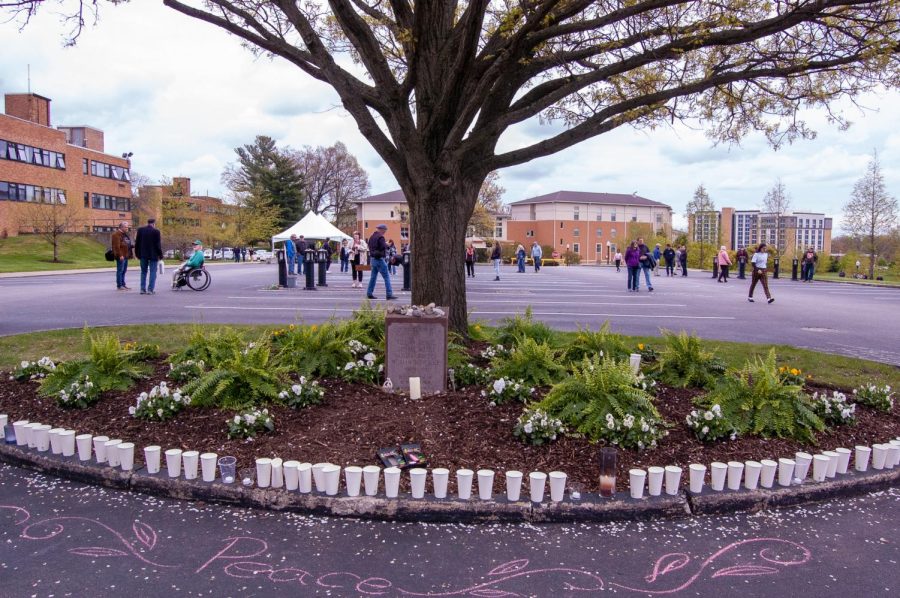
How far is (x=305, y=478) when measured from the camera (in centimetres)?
375

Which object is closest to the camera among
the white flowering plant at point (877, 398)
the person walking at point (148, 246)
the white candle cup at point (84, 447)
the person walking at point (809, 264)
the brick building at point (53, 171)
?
the white candle cup at point (84, 447)

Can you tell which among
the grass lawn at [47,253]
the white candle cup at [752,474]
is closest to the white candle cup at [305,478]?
the white candle cup at [752,474]

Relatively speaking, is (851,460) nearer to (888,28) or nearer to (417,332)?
(417,332)

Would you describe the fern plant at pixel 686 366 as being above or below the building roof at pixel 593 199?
below

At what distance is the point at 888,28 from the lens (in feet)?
22.1

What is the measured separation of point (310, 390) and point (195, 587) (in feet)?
7.68

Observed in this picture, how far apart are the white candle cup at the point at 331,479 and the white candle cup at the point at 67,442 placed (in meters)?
1.99

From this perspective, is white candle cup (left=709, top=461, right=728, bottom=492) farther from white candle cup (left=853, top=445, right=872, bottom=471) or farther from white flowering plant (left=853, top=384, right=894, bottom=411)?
white flowering plant (left=853, top=384, right=894, bottom=411)

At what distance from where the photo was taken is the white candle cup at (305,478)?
3748 millimetres

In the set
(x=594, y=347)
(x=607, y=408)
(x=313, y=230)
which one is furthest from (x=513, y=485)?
(x=313, y=230)

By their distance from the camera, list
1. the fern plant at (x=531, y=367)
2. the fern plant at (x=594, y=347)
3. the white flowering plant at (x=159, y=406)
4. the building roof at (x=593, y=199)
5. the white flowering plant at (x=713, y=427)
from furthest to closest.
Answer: the building roof at (x=593, y=199) → the fern plant at (x=594, y=347) → the fern plant at (x=531, y=367) → the white flowering plant at (x=159, y=406) → the white flowering plant at (x=713, y=427)

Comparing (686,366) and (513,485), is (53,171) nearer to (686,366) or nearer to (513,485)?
(686,366)

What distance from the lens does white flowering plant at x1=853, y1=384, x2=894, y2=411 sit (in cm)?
541

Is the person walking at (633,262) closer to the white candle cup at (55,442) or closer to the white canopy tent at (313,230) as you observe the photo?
the white canopy tent at (313,230)
